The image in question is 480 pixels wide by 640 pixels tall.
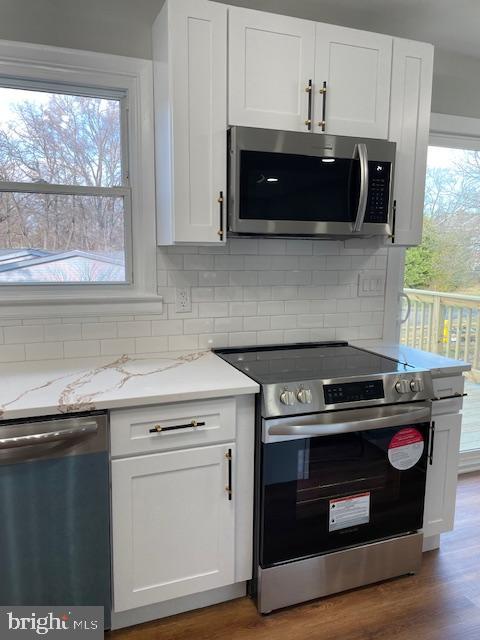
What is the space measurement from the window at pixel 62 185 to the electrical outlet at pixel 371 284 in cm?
131

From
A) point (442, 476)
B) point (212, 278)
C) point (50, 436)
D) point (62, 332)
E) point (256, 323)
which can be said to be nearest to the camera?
point (50, 436)

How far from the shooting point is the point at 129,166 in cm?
224

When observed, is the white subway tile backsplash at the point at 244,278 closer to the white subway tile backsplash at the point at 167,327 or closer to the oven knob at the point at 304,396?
the white subway tile backsplash at the point at 167,327

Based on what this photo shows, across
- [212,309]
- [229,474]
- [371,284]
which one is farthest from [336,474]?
[371,284]

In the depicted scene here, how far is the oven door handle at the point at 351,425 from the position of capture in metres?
1.82

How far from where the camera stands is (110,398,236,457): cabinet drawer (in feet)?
5.53

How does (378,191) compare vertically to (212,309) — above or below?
above

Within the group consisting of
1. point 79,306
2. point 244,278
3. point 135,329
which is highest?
point 244,278

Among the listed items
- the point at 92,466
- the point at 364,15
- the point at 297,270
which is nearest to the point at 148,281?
the point at 297,270

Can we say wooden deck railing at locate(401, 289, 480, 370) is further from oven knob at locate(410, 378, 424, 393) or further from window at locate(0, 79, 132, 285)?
window at locate(0, 79, 132, 285)

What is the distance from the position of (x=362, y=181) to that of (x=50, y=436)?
5.31 ft

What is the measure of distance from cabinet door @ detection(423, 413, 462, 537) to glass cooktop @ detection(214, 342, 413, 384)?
1.33 feet

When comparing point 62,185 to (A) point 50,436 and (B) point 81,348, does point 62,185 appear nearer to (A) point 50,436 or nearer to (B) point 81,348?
(B) point 81,348

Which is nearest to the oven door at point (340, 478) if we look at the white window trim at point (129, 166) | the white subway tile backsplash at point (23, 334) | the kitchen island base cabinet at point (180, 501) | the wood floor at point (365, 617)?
the kitchen island base cabinet at point (180, 501)
